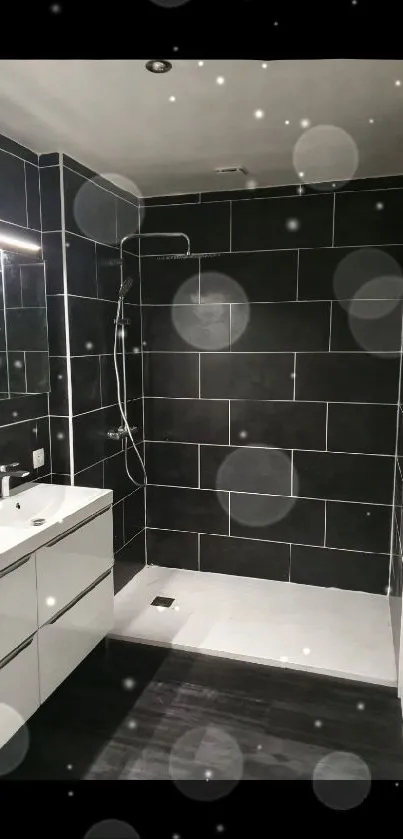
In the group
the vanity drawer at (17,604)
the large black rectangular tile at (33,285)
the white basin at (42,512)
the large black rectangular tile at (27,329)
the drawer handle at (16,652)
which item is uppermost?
the large black rectangular tile at (33,285)

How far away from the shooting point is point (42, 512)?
99.2 inches

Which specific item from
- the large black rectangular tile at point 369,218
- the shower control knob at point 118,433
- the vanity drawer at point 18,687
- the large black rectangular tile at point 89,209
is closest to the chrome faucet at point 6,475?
the vanity drawer at point 18,687

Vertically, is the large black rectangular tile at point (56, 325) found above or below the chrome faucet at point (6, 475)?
above

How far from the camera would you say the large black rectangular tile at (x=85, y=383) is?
9.23 feet

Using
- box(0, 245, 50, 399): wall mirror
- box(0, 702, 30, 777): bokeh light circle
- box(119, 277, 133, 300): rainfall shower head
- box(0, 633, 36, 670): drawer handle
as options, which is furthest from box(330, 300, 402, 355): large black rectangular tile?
box(0, 702, 30, 777): bokeh light circle

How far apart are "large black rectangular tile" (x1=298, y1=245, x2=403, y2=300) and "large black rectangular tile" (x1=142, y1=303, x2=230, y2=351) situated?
0.50 metres

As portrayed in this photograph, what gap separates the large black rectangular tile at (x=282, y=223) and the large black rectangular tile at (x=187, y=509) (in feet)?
5.02

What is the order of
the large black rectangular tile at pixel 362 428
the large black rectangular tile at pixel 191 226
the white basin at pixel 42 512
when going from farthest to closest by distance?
the large black rectangular tile at pixel 191 226
the large black rectangular tile at pixel 362 428
the white basin at pixel 42 512

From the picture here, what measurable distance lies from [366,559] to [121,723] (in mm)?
1721

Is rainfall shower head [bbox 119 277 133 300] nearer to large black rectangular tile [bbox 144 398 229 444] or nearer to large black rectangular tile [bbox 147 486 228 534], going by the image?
large black rectangular tile [bbox 144 398 229 444]

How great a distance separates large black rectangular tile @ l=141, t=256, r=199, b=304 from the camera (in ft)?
11.2

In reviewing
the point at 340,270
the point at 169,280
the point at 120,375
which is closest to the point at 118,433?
the point at 120,375

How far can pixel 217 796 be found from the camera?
191 centimetres

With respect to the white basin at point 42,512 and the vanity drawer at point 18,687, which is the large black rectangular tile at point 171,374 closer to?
the white basin at point 42,512
